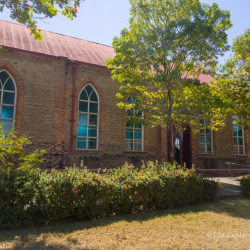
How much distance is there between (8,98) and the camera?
10891mm

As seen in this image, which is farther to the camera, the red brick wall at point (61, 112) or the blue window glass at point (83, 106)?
the blue window glass at point (83, 106)

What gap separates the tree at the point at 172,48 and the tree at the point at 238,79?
275 cm

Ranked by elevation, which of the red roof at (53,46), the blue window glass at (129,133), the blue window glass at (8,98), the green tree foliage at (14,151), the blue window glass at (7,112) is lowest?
the green tree foliage at (14,151)

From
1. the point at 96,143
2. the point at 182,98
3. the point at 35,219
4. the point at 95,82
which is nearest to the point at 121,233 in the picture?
the point at 35,219

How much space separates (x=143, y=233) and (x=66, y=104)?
868 cm

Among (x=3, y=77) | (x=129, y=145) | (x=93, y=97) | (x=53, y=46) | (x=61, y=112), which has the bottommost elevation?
(x=129, y=145)

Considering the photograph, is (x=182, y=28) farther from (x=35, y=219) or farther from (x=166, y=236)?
(x=35, y=219)

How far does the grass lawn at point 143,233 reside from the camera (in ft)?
13.0

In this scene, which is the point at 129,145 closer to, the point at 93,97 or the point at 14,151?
the point at 93,97

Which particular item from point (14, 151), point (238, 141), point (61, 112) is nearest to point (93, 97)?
point (61, 112)

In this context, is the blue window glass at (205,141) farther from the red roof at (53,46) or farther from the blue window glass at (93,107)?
the red roof at (53,46)

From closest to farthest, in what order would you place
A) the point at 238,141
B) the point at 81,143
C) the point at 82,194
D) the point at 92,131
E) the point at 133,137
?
the point at 82,194 < the point at 81,143 < the point at 92,131 < the point at 133,137 < the point at 238,141

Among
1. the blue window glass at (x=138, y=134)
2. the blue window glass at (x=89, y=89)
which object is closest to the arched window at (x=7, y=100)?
the blue window glass at (x=89, y=89)

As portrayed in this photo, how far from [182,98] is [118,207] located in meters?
5.67
